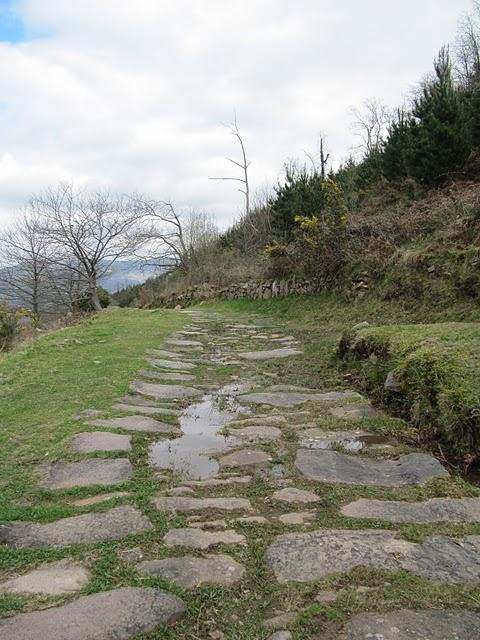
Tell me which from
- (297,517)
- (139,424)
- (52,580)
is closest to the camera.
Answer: (52,580)

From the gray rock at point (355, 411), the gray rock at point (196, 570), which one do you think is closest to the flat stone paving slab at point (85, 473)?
the gray rock at point (196, 570)

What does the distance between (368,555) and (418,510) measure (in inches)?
17.7

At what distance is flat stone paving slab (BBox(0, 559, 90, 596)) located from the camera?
1.46 m

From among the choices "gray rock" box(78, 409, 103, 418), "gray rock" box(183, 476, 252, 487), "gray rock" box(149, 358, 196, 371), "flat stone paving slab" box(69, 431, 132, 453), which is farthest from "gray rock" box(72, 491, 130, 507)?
"gray rock" box(149, 358, 196, 371)

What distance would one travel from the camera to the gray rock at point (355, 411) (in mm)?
3172

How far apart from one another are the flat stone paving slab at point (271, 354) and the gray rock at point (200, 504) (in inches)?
136

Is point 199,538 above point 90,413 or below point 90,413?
below

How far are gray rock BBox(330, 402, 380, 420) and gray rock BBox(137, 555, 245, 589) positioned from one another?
1.75 metres

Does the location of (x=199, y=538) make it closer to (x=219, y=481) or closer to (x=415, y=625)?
(x=219, y=481)

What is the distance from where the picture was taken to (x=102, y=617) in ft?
4.34

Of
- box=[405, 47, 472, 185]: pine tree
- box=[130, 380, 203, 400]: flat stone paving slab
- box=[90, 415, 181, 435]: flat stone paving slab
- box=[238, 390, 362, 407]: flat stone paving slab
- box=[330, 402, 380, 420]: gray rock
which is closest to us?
box=[90, 415, 181, 435]: flat stone paving slab

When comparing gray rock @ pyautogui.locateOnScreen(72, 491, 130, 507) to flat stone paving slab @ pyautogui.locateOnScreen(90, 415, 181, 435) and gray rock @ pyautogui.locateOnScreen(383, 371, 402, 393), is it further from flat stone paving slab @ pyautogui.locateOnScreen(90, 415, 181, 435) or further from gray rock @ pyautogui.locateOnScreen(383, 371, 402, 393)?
gray rock @ pyautogui.locateOnScreen(383, 371, 402, 393)

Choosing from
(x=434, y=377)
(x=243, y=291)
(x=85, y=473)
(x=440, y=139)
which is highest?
(x=440, y=139)

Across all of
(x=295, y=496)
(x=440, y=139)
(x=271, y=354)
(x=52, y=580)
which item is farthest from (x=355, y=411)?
(x=440, y=139)
